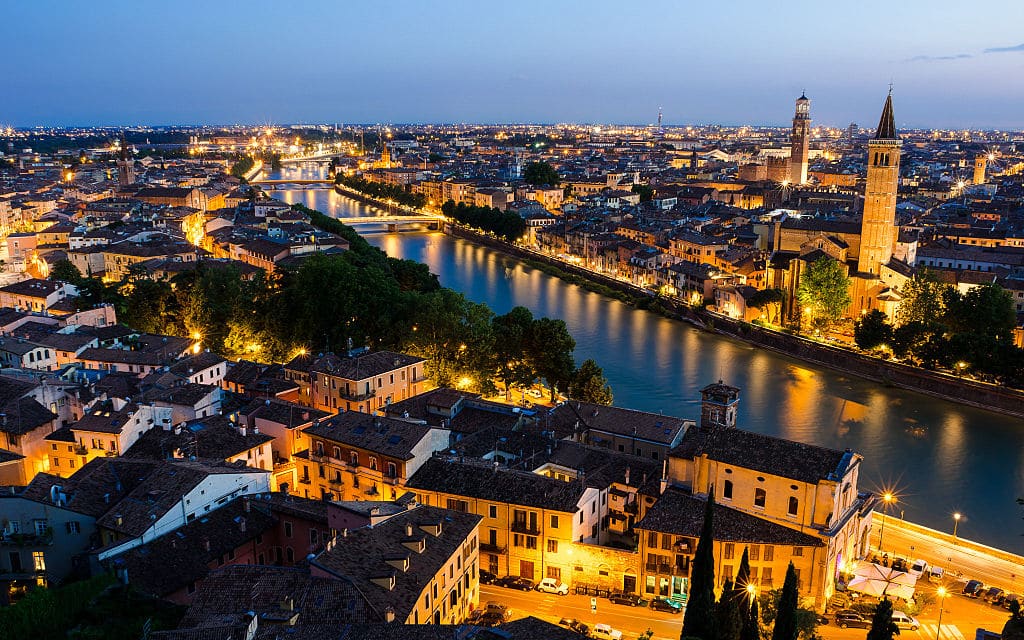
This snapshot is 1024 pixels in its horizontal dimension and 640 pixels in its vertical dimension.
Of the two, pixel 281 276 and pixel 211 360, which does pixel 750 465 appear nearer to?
pixel 211 360

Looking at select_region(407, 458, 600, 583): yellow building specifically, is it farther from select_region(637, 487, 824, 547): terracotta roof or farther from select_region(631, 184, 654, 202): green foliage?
select_region(631, 184, 654, 202): green foliage

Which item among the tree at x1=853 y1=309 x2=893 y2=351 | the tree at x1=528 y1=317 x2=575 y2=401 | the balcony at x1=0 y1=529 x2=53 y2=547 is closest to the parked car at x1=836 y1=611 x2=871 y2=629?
the tree at x1=528 y1=317 x2=575 y2=401

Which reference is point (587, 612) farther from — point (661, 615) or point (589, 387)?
point (589, 387)

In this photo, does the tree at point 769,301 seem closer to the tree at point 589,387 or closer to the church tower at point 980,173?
the tree at point 589,387

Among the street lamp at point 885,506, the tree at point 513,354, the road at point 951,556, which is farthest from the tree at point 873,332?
the road at point 951,556

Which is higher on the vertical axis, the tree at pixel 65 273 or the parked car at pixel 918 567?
the tree at pixel 65 273

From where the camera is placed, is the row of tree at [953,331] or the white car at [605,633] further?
the row of tree at [953,331]

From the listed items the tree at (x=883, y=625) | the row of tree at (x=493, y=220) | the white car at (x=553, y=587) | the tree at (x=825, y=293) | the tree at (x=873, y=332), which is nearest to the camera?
the tree at (x=883, y=625)

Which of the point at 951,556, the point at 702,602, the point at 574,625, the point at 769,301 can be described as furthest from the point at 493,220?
the point at 702,602

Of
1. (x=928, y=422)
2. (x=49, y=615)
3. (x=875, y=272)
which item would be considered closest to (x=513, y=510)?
(x=49, y=615)
